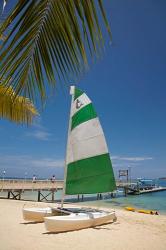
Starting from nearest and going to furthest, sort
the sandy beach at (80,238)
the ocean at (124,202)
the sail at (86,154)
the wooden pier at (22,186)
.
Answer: the sandy beach at (80,238)
the sail at (86,154)
the wooden pier at (22,186)
the ocean at (124,202)

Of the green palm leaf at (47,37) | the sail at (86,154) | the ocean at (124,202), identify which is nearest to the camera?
the green palm leaf at (47,37)

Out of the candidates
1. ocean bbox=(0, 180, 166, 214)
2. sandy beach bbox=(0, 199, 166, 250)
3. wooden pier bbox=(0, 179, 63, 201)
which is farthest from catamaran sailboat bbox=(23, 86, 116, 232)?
wooden pier bbox=(0, 179, 63, 201)

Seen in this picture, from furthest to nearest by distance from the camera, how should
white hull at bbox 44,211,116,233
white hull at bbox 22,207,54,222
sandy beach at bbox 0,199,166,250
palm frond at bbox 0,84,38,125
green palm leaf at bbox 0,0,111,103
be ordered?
white hull at bbox 22,207,54,222, white hull at bbox 44,211,116,233, sandy beach at bbox 0,199,166,250, palm frond at bbox 0,84,38,125, green palm leaf at bbox 0,0,111,103

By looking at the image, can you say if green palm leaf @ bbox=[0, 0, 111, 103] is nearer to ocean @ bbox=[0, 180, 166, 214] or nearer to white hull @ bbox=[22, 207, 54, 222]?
white hull @ bbox=[22, 207, 54, 222]

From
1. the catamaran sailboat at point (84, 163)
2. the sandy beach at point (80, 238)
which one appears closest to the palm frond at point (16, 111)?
the sandy beach at point (80, 238)

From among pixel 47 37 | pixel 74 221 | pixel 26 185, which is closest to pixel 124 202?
pixel 26 185

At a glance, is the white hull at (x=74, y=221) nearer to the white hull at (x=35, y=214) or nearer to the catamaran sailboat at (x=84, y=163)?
the catamaran sailboat at (x=84, y=163)

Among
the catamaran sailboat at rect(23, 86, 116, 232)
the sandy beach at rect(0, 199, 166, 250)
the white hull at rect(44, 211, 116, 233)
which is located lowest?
the sandy beach at rect(0, 199, 166, 250)

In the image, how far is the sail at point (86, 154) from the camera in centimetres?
1098

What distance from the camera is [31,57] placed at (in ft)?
4.44

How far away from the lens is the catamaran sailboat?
10.5 metres

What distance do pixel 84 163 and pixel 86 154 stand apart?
41cm

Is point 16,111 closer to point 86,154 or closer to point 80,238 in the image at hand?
point 80,238

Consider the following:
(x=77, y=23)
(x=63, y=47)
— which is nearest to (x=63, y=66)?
(x=63, y=47)
